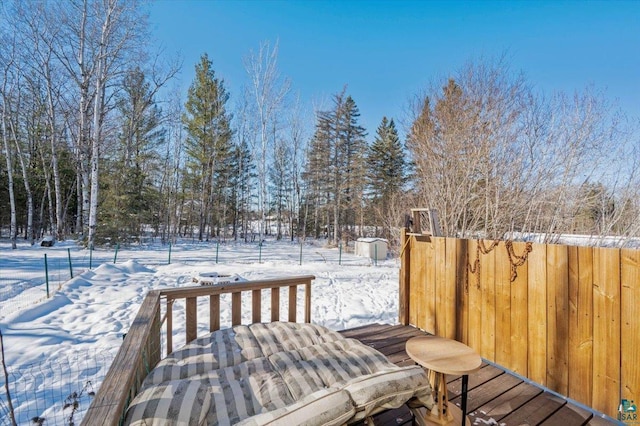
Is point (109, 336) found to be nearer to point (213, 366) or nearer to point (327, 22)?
point (213, 366)

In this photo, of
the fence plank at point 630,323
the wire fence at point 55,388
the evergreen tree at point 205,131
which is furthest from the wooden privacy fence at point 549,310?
the evergreen tree at point 205,131

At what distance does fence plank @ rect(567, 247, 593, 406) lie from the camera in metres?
1.78

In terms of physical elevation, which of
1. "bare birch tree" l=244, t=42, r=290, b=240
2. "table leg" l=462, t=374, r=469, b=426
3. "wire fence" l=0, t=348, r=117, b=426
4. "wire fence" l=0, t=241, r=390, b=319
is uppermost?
"bare birch tree" l=244, t=42, r=290, b=240

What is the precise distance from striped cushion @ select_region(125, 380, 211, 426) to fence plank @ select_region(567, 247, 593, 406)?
2352 mm

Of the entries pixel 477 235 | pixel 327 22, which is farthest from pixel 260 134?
pixel 477 235

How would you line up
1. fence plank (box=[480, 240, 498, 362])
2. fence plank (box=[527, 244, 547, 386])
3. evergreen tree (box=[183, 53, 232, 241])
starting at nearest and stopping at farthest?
fence plank (box=[527, 244, 547, 386]) < fence plank (box=[480, 240, 498, 362]) < evergreen tree (box=[183, 53, 232, 241])

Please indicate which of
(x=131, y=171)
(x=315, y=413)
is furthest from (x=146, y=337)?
(x=131, y=171)

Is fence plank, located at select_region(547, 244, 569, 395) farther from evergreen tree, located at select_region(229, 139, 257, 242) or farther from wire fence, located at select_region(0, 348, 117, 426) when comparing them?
evergreen tree, located at select_region(229, 139, 257, 242)

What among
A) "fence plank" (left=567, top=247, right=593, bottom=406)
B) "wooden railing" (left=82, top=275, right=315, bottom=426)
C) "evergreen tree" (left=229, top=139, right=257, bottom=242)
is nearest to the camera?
"wooden railing" (left=82, top=275, right=315, bottom=426)

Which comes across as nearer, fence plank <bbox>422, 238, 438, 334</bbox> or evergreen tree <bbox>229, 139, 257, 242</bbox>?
fence plank <bbox>422, 238, 438, 334</bbox>

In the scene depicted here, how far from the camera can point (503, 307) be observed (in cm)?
230

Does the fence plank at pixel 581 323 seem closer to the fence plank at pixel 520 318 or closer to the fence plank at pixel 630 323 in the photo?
the fence plank at pixel 630 323

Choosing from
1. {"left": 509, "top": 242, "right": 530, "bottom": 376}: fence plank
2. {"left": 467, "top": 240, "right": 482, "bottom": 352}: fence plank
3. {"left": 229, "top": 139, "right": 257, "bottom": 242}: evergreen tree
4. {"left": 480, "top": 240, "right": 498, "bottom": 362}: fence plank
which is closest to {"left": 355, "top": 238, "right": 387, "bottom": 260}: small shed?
{"left": 467, "top": 240, "right": 482, "bottom": 352}: fence plank

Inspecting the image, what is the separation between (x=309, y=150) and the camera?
1805cm
